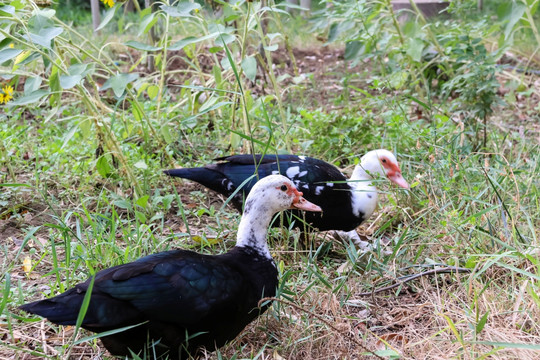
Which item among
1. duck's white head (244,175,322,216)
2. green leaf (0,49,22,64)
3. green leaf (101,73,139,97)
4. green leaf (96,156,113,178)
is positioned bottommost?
green leaf (96,156,113,178)

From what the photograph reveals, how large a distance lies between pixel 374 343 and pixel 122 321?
970 millimetres

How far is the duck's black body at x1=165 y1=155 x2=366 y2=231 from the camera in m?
3.34

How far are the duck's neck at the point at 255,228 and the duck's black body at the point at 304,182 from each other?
678 millimetres

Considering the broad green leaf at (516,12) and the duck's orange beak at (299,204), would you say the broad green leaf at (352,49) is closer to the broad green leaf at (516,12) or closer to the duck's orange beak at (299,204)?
the broad green leaf at (516,12)

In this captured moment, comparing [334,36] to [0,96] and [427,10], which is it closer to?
[0,96]

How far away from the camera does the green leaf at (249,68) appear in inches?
124

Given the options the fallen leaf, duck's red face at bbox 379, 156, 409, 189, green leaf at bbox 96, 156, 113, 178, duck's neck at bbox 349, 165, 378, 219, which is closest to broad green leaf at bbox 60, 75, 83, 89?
green leaf at bbox 96, 156, 113, 178

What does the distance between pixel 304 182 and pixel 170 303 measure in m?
1.30

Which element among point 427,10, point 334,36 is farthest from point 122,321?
point 427,10

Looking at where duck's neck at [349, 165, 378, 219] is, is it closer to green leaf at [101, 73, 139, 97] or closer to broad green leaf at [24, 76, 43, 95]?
green leaf at [101, 73, 139, 97]

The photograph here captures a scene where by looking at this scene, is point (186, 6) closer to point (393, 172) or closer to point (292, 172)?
point (292, 172)

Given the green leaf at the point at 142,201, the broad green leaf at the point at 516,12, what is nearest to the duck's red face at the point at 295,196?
the green leaf at the point at 142,201

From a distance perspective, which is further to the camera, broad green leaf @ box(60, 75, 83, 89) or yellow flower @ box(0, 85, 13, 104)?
A: yellow flower @ box(0, 85, 13, 104)

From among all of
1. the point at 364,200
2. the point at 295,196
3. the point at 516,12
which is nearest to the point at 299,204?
the point at 295,196
